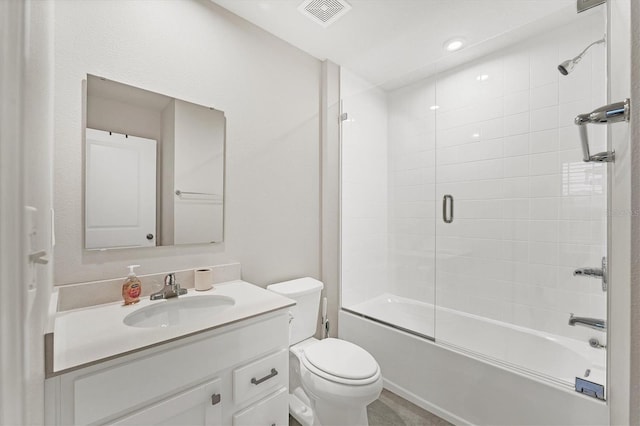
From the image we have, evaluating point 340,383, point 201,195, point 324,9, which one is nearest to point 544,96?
point 324,9

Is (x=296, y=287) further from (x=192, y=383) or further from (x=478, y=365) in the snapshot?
(x=478, y=365)

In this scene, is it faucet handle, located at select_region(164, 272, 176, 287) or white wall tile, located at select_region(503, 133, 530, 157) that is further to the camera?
white wall tile, located at select_region(503, 133, 530, 157)

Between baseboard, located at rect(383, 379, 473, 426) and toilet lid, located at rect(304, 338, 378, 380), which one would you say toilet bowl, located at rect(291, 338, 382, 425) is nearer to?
toilet lid, located at rect(304, 338, 378, 380)

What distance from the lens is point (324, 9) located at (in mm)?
1707

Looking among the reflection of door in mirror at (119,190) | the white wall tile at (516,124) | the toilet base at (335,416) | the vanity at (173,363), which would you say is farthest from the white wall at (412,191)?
the reflection of door in mirror at (119,190)

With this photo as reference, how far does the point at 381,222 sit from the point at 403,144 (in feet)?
2.42

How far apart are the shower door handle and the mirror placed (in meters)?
1.70

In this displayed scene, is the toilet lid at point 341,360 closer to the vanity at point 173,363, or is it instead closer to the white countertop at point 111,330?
the vanity at point 173,363

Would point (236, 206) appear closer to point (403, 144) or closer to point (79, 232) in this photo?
point (79, 232)

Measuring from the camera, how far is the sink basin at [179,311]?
1264 mm

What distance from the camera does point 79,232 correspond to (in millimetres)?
1229

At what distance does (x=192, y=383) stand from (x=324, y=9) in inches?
80.6

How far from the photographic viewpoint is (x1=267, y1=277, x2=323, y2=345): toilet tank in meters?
1.77

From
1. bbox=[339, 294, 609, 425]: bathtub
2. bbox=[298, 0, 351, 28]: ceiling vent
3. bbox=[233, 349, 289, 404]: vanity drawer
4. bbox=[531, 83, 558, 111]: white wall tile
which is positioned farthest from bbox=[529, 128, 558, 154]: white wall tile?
bbox=[233, 349, 289, 404]: vanity drawer
